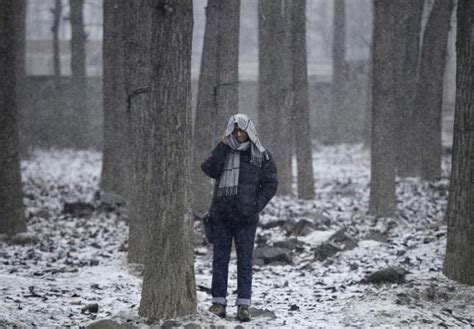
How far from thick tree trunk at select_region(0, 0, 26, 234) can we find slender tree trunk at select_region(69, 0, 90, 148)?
1749 cm

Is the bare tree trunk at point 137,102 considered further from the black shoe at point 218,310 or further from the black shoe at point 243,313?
the black shoe at point 243,313

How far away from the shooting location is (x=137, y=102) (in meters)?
10.0

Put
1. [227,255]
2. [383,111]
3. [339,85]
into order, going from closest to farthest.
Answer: [227,255], [383,111], [339,85]

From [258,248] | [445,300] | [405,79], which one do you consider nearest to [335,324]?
[445,300]

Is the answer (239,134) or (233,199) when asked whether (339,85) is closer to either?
(239,134)

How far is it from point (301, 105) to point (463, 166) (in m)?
9.39

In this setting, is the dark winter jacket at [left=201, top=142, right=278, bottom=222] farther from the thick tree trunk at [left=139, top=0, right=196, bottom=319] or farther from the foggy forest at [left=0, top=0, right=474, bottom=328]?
the thick tree trunk at [left=139, top=0, right=196, bottom=319]

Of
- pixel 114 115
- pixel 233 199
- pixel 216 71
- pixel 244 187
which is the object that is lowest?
pixel 233 199

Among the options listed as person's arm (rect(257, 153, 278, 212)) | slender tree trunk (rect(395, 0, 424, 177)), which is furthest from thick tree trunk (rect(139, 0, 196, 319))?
slender tree trunk (rect(395, 0, 424, 177))

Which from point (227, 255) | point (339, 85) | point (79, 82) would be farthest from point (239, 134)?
point (339, 85)

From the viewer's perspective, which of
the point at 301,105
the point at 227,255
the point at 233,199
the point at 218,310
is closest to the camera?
the point at 233,199

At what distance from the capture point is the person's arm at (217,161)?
742 centimetres

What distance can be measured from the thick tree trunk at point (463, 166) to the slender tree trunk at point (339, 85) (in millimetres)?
22394

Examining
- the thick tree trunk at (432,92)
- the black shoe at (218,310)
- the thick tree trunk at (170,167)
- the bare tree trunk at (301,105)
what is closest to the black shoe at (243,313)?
the black shoe at (218,310)
